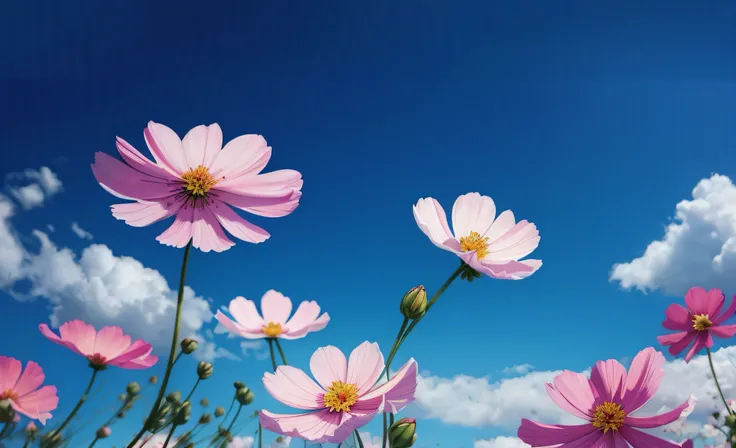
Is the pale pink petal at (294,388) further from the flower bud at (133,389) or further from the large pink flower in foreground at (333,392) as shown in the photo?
the flower bud at (133,389)

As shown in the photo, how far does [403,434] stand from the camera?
26.1 inches

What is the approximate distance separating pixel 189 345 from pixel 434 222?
50 centimetres

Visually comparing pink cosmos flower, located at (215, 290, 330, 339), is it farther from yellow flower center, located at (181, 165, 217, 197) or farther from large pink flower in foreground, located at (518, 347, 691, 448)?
large pink flower in foreground, located at (518, 347, 691, 448)

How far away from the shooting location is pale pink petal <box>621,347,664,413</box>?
29.1 inches

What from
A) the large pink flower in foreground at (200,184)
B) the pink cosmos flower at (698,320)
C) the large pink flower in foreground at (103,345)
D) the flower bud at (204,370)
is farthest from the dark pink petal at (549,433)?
the pink cosmos flower at (698,320)

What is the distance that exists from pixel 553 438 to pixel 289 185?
0.50m

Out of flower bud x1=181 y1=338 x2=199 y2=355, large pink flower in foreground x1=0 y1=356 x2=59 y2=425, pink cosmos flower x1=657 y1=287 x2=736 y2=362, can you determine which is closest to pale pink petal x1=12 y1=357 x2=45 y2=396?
large pink flower in foreground x1=0 y1=356 x2=59 y2=425

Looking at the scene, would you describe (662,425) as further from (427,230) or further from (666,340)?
(666,340)

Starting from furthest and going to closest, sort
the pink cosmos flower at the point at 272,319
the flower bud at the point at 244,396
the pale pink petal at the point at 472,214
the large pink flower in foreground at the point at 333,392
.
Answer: the flower bud at the point at 244,396 < the pink cosmos flower at the point at 272,319 < the pale pink petal at the point at 472,214 < the large pink flower in foreground at the point at 333,392

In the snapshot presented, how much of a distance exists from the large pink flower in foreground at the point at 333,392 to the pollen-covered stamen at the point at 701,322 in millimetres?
1225

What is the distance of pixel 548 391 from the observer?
2.69ft

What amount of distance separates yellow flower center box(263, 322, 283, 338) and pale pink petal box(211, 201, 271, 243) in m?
0.43

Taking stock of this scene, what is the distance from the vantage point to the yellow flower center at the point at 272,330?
4.14ft

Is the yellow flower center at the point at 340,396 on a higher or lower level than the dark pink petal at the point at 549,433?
lower
